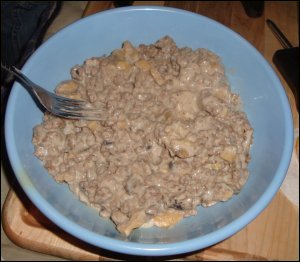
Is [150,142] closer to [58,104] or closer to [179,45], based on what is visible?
[58,104]

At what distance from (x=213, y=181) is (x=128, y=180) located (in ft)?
0.73

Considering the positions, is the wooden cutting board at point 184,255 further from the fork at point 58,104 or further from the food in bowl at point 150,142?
the fork at point 58,104

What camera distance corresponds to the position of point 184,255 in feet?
3.73

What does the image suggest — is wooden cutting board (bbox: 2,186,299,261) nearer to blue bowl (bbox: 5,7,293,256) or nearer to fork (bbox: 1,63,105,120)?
blue bowl (bbox: 5,7,293,256)

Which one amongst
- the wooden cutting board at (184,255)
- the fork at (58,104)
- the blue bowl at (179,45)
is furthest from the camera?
the wooden cutting board at (184,255)

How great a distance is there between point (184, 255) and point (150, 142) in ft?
1.20

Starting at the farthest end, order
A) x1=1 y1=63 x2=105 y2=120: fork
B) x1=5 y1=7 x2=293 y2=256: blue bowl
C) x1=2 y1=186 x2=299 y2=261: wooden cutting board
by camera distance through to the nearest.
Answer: x1=2 y1=186 x2=299 y2=261: wooden cutting board → x1=1 y1=63 x2=105 y2=120: fork → x1=5 y1=7 x2=293 y2=256: blue bowl

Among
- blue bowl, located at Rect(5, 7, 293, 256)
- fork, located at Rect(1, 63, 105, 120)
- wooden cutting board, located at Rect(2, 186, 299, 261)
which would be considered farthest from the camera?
wooden cutting board, located at Rect(2, 186, 299, 261)

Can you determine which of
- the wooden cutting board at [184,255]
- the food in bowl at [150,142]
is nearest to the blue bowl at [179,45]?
the food in bowl at [150,142]

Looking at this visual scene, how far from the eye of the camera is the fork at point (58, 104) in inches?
40.1

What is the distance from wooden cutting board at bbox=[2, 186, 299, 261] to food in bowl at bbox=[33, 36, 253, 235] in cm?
21

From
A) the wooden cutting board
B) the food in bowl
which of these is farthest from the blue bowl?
the wooden cutting board

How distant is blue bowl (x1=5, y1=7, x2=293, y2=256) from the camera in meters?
0.91

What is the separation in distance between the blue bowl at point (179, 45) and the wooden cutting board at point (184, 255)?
0.62ft
